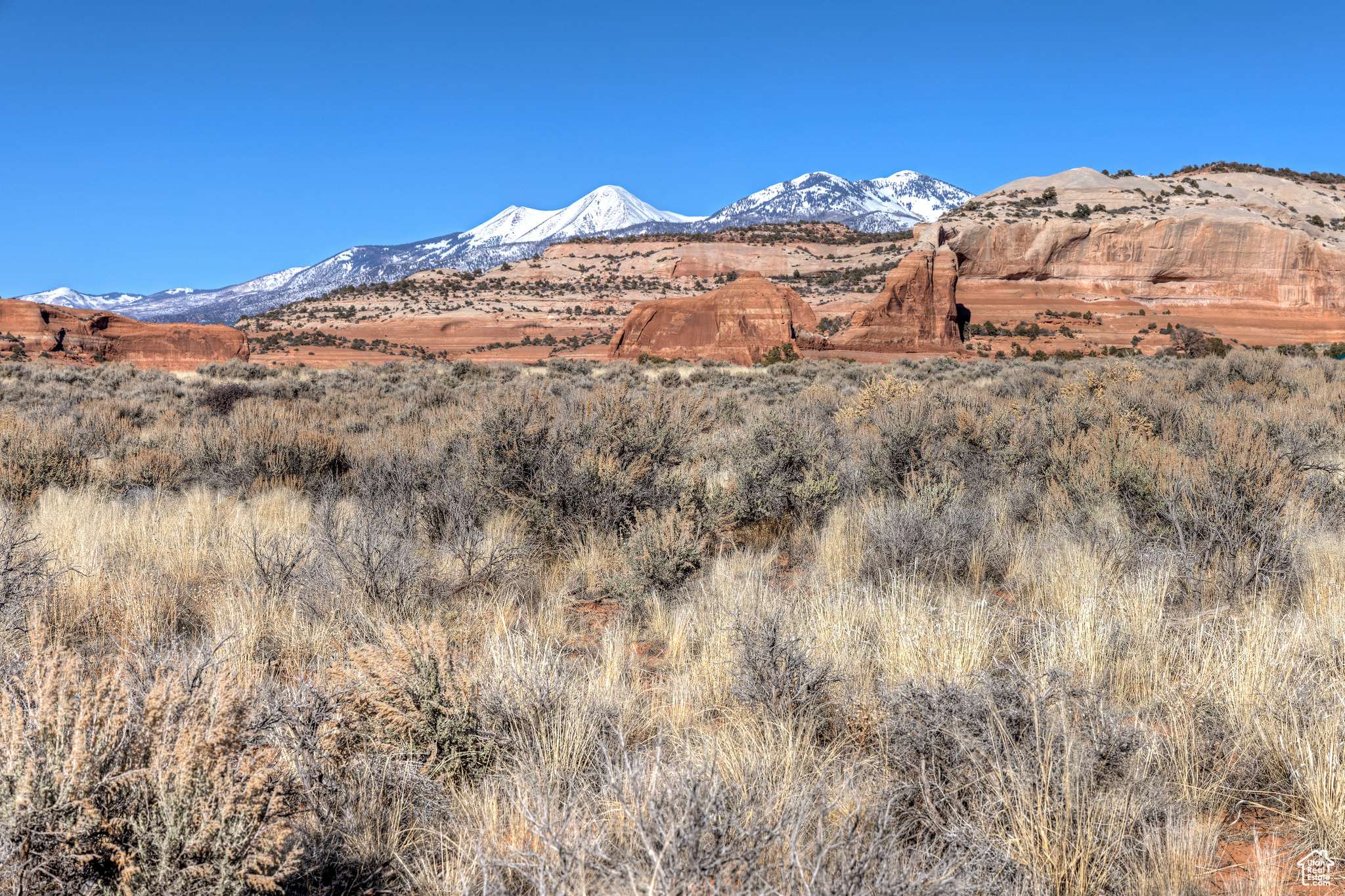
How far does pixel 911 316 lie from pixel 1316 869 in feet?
135

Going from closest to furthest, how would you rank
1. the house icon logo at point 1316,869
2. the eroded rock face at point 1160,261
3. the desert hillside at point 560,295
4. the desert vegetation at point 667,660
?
the desert vegetation at point 667,660 → the house icon logo at point 1316,869 → the eroded rock face at point 1160,261 → the desert hillside at point 560,295

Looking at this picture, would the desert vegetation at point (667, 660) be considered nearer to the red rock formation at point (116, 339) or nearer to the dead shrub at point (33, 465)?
the dead shrub at point (33, 465)

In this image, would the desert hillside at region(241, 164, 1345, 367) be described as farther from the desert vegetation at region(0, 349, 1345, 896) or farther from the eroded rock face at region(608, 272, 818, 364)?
the desert vegetation at region(0, 349, 1345, 896)

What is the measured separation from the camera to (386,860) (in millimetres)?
2088

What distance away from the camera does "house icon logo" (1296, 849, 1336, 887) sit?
2.15 metres

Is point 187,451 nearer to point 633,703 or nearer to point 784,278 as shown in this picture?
point 633,703

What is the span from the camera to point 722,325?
39750 mm

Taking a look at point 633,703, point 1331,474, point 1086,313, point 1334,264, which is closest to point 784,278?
point 1086,313

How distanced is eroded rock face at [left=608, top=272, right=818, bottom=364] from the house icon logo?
114ft

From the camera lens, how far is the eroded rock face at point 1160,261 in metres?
46.3

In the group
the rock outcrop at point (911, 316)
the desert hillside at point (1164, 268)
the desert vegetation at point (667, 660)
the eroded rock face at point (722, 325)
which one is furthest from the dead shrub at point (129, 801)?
the desert hillside at point (1164, 268)

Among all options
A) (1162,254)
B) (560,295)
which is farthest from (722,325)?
(560,295)

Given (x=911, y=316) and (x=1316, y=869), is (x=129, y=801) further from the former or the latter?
(x=911, y=316)

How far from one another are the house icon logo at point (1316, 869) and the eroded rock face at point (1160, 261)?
4965 centimetres
